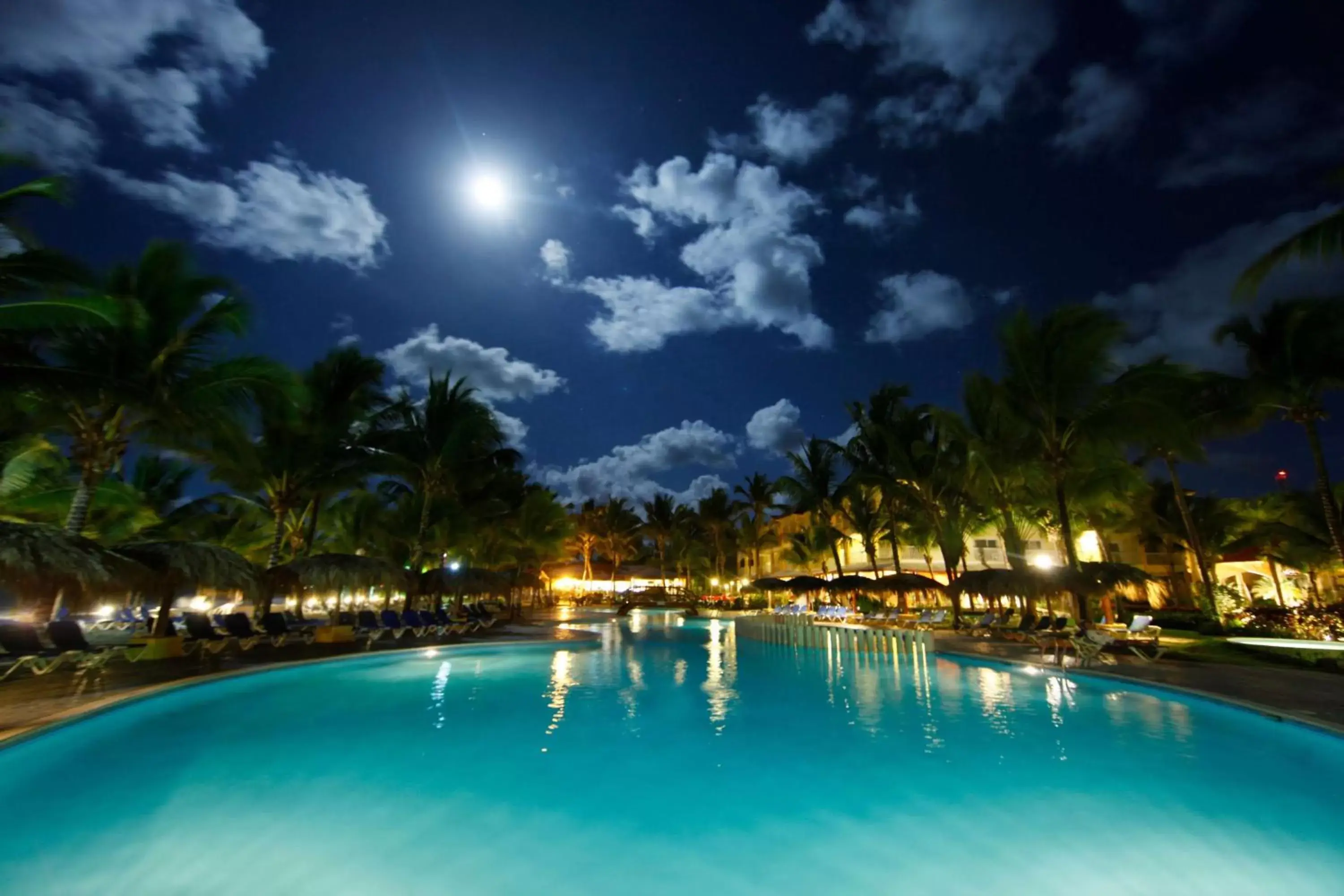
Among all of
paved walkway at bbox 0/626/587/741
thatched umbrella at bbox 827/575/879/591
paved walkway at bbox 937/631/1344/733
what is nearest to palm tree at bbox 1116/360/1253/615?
paved walkway at bbox 937/631/1344/733

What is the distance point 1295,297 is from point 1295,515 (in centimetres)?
1463

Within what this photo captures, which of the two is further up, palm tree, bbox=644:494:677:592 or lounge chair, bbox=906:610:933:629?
palm tree, bbox=644:494:677:592

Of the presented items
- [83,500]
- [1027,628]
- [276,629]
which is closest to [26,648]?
[83,500]

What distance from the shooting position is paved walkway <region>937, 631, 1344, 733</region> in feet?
24.7

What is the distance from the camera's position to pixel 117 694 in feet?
26.7

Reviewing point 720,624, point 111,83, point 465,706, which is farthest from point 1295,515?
point 111,83

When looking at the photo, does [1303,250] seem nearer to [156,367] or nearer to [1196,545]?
[1196,545]

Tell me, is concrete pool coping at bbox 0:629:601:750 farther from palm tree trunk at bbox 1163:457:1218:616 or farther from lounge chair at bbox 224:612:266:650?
palm tree trunk at bbox 1163:457:1218:616

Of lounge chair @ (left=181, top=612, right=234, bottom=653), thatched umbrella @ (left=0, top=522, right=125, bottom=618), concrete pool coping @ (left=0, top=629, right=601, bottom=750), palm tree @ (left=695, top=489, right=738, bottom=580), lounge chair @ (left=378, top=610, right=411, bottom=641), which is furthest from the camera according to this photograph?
palm tree @ (left=695, top=489, right=738, bottom=580)

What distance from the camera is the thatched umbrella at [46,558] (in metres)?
8.13

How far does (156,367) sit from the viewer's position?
11.0 metres

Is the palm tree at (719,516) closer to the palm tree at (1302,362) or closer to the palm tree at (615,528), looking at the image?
the palm tree at (615,528)

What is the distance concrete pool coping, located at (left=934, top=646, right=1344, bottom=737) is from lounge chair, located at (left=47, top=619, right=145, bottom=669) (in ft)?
52.2

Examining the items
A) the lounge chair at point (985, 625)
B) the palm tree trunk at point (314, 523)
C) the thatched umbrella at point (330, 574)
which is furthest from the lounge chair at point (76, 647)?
Answer: the lounge chair at point (985, 625)
